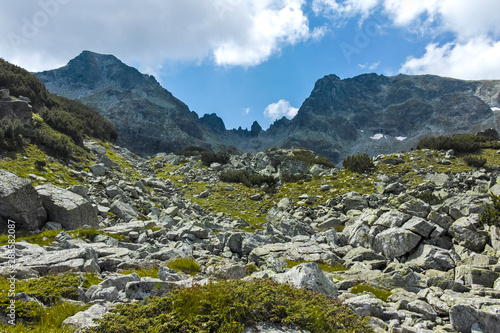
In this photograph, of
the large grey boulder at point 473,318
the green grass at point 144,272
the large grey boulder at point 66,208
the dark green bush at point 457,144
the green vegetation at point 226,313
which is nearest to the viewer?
the green vegetation at point 226,313

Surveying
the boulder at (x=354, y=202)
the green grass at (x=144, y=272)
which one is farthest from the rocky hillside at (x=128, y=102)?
the green grass at (x=144, y=272)

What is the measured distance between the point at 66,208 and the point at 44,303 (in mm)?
8959

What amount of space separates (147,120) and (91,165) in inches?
5165

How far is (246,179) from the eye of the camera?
37.3 meters

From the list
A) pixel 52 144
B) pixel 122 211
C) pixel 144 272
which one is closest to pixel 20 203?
pixel 122 211

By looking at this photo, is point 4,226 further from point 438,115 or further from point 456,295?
point 438,115

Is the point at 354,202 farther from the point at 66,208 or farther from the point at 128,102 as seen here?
the point at 128,102

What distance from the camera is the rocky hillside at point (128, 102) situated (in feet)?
443

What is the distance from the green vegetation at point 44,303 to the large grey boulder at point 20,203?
263 inches

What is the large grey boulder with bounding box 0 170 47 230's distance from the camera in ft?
35.8

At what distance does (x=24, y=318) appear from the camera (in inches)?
189

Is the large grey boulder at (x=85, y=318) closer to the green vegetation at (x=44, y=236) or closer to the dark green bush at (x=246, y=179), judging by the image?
the green vegetation at (x=44, y=236)

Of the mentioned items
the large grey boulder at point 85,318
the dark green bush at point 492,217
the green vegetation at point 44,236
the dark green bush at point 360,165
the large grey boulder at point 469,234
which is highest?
the dark green bush at point 360,165

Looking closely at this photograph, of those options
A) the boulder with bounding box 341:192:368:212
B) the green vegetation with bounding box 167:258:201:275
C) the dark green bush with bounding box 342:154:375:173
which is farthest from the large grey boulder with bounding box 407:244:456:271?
the dark green bush with bounding box 342:154:375:173
